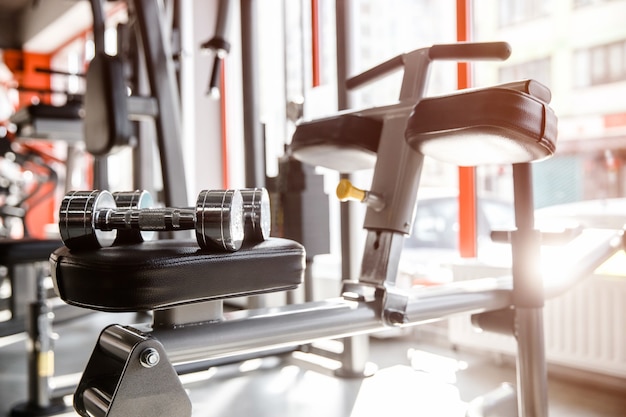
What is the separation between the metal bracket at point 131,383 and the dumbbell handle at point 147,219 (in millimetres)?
190

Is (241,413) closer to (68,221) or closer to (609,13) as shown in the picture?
(68,221)

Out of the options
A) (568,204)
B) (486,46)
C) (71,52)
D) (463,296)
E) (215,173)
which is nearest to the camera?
A: (486,46)

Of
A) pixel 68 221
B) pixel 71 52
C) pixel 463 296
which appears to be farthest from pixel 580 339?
pixel 71 52

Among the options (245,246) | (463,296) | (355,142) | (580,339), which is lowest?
(580,339)

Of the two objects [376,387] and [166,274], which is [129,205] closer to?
[166,274]

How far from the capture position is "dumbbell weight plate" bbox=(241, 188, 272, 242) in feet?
3.33

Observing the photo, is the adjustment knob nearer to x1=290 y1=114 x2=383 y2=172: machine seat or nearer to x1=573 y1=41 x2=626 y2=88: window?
x1=290 y1=114 x2=383 y2=172: machine seat

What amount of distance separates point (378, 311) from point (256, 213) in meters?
0.45

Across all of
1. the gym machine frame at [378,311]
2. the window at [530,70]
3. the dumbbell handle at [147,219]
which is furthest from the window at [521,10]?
the dumbbell handle at [147,219]

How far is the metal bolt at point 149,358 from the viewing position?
3.16 ft

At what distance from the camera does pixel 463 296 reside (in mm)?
1468

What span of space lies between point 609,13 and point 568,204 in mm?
818

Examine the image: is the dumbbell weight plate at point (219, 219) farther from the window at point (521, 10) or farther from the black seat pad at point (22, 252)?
the window at point (521, 10)

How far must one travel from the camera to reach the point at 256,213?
1032 millimetres
